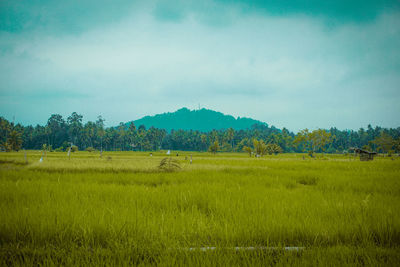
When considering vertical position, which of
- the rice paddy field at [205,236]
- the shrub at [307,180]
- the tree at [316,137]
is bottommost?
the shrub at [307,180]

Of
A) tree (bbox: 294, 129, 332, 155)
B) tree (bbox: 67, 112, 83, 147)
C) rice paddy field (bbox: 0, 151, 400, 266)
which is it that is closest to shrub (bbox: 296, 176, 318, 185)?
rice paddy field (bbox: 0, 151, 400, 266)

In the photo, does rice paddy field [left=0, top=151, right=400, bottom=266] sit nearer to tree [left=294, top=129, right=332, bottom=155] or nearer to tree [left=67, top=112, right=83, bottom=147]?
tree [left=294, top=129, right=332, bottom=155]

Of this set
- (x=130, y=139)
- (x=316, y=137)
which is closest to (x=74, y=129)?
(x=130, y=139)

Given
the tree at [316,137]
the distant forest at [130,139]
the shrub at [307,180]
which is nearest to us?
the shrub at [307,180]

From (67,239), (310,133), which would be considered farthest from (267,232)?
(310,133)

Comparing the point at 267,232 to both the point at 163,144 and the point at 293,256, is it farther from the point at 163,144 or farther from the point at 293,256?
the point at 163,144

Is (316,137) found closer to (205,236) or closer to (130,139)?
(205,236)

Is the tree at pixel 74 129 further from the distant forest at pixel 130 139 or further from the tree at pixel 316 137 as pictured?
the tree at pixel 316 137

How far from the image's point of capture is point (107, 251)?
1970mm

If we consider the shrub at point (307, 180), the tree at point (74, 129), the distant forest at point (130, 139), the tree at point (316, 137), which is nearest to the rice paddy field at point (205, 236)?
the shrub at point (307, 180)

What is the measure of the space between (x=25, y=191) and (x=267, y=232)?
5.16 meters

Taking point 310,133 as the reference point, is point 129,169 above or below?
below

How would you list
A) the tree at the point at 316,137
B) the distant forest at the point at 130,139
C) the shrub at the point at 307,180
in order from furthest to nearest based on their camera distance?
the distant forest at the point at 130,139, the tree at the point at 316,137, the shrub at the point at 307,180

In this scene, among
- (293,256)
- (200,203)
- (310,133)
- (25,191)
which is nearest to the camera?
(293,256)
